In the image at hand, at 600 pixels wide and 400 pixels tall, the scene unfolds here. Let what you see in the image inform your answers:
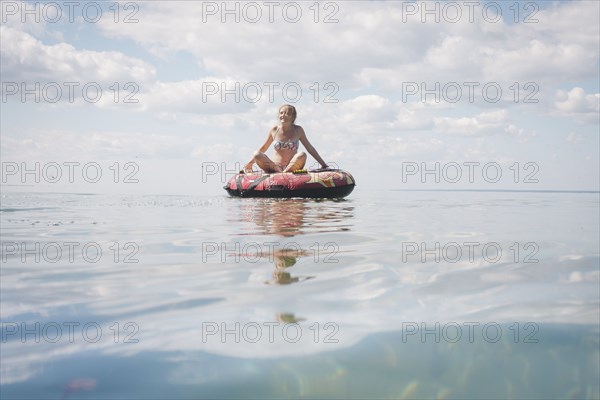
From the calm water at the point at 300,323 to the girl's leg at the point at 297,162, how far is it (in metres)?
8.40

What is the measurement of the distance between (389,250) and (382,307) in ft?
5.43

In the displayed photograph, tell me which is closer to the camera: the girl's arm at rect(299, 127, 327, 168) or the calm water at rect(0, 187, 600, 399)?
the calm water at rect(0, 187, 600, 399)

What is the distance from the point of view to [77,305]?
2.14 metres

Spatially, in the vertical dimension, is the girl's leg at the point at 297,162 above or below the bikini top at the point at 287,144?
below

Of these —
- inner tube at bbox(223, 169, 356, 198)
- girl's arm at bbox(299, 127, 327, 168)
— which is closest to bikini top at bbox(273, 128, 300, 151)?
girl's arm at bbox(299, 127, 327, 168)

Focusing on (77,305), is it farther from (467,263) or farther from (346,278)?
(467,263)

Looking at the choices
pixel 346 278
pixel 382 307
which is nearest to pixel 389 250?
pixel 346 278

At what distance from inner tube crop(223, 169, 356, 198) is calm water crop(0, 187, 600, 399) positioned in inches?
307

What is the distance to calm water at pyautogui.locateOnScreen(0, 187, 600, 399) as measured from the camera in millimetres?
1365

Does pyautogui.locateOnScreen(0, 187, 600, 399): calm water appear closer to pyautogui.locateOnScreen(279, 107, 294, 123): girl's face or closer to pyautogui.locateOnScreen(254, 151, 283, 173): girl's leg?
pyautogui.locateOnScreen(254, 151, 283, 173): girl's leg

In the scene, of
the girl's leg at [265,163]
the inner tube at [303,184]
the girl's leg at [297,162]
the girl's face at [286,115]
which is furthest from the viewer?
the girl's leg at [265,163]

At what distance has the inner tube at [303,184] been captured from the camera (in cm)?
1141

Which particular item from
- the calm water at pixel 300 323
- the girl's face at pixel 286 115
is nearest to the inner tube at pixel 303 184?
the girl's face at pixel 286 115

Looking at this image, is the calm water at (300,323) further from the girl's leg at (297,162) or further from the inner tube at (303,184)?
the girl's leg at (297,162)
